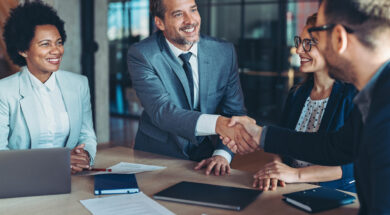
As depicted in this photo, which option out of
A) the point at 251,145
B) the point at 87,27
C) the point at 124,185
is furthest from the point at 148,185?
the point at 87,27

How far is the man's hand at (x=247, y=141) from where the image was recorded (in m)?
2.13

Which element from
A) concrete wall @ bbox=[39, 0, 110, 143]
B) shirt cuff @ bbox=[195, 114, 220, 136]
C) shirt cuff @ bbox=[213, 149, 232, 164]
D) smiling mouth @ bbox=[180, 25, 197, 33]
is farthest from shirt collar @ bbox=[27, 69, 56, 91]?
concrete wall @ bbox=[39, 0, 110, 143]

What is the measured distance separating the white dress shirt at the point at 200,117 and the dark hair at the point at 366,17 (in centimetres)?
110

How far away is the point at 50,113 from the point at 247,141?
1.16 m

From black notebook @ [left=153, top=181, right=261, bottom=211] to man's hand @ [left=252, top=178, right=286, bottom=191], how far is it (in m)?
0.06

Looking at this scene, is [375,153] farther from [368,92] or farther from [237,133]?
[237,133]

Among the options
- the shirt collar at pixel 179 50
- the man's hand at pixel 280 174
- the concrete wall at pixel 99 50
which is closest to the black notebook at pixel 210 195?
the man's hand at pixel 280 174

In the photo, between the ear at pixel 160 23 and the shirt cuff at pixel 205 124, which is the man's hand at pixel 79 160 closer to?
the shirt cuff at pixel 205 124

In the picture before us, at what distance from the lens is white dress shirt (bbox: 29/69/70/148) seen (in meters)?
2.49

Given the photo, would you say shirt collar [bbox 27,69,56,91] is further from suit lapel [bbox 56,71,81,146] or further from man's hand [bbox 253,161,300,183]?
man's hand [bbox 253,161,300,183]

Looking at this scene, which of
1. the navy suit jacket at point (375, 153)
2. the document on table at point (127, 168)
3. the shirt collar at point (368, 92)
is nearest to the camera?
the navy suit jacket at point (375, 153)

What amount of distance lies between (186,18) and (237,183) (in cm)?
103

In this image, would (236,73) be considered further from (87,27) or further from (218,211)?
(87,27)

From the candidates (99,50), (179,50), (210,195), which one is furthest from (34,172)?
(99,50)
